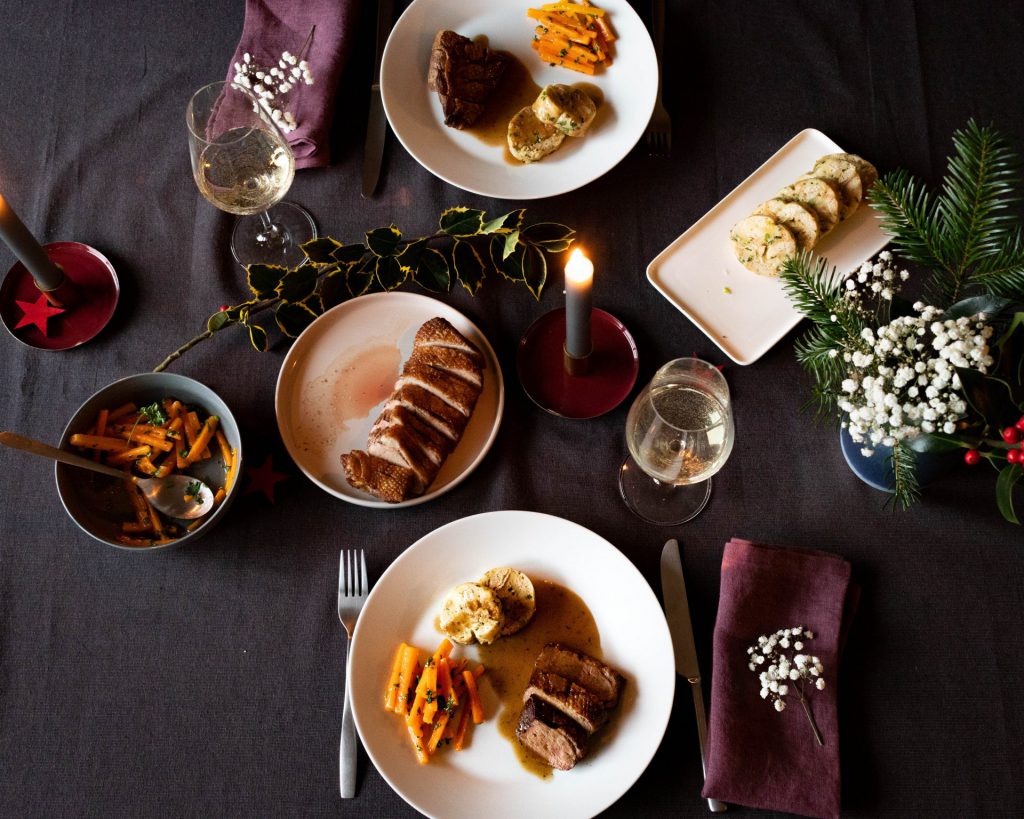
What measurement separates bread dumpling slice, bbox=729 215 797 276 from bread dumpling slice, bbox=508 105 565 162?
0.50m

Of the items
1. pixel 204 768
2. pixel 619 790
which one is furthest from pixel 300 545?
pixel 619 790

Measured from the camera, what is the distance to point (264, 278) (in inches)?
73.2

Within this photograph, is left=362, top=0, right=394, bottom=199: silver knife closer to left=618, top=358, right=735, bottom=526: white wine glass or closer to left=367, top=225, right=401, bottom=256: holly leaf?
left=367, top=225, right=401, bottom=256: holly leaf

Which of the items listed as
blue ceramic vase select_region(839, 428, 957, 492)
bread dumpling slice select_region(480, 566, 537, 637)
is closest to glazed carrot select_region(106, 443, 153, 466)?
A: bread dumpling slice select_region(480, 566, 537, 637)

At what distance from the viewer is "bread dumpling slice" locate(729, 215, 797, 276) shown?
1.85 meters

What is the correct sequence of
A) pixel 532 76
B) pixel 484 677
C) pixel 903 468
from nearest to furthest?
pixel 903 468 → pixel 484 677 → pixel 532 76

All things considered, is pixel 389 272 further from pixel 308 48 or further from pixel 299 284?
pixel 308 48

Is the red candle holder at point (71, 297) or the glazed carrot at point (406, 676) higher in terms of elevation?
the red candle holder at point (71, 297)

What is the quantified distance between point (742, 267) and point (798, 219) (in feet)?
0.55

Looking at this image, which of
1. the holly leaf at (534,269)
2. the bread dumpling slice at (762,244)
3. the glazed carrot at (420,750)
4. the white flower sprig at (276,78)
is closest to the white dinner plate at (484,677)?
the glazed carrot at (420,750)

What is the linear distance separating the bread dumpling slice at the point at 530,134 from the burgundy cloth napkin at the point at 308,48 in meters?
0.48

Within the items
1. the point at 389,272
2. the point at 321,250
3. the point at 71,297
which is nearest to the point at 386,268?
the point at 389,272

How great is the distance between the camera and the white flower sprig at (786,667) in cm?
161

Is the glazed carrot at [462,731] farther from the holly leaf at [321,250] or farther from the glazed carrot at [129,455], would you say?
the holly leaf at [321,250]
